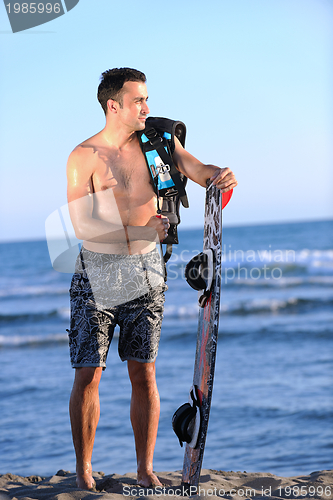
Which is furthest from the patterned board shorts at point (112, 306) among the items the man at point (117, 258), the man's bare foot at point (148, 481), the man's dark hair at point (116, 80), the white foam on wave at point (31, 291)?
the white foam on wave at point (31, 291)

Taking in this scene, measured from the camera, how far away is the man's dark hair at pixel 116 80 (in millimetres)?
2910

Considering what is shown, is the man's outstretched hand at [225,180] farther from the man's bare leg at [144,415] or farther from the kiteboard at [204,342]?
the man's bare leg at [144,415]

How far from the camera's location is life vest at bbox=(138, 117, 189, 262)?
9.86ft

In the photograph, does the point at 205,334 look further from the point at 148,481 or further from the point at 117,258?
the point at 148,481

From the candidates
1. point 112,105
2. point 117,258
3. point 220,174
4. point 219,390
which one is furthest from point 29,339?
point 220,174

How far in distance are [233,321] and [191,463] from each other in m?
8.88

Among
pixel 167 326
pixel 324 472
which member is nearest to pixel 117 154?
pixel 324 472

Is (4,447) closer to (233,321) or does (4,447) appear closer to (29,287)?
(233,321)

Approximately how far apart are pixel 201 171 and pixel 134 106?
0.57 metres

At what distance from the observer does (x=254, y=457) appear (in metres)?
4.09

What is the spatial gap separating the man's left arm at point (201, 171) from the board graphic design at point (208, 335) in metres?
0.05

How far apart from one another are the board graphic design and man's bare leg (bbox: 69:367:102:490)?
600mm

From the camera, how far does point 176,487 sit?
2.92m
